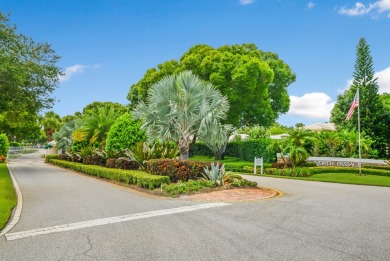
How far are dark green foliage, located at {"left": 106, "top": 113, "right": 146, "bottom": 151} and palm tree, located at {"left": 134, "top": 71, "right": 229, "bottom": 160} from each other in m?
5.28

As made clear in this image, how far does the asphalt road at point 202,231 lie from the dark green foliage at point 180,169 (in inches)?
142

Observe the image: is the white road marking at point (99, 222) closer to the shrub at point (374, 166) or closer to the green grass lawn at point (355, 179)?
the green grass lawn at point (355, 179)

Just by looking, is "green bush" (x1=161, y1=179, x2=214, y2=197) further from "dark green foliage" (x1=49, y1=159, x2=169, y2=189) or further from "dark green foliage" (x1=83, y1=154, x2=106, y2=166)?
"dark green foliage" (x1=83, y1=154, x2=106, y2=166)

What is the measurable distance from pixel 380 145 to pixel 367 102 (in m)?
4.02

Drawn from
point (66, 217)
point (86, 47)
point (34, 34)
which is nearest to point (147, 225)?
point (66, 217)

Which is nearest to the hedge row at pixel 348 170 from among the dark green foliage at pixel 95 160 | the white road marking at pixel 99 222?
the white road marking at pixel 99 222

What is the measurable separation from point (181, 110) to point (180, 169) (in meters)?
3.54

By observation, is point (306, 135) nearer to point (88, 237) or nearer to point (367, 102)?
point (367, 102)

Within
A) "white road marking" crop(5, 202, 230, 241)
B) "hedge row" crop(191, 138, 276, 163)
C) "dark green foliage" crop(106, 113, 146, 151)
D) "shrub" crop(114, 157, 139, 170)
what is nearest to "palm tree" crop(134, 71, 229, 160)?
"shrub" crop(114, 157, 139, 170)

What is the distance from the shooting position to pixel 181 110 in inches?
663

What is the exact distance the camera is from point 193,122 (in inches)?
659

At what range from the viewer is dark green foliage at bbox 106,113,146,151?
2236 centimetres

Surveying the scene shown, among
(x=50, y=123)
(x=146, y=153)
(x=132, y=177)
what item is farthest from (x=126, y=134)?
(x=50, y=123)

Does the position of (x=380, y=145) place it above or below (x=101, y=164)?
above
